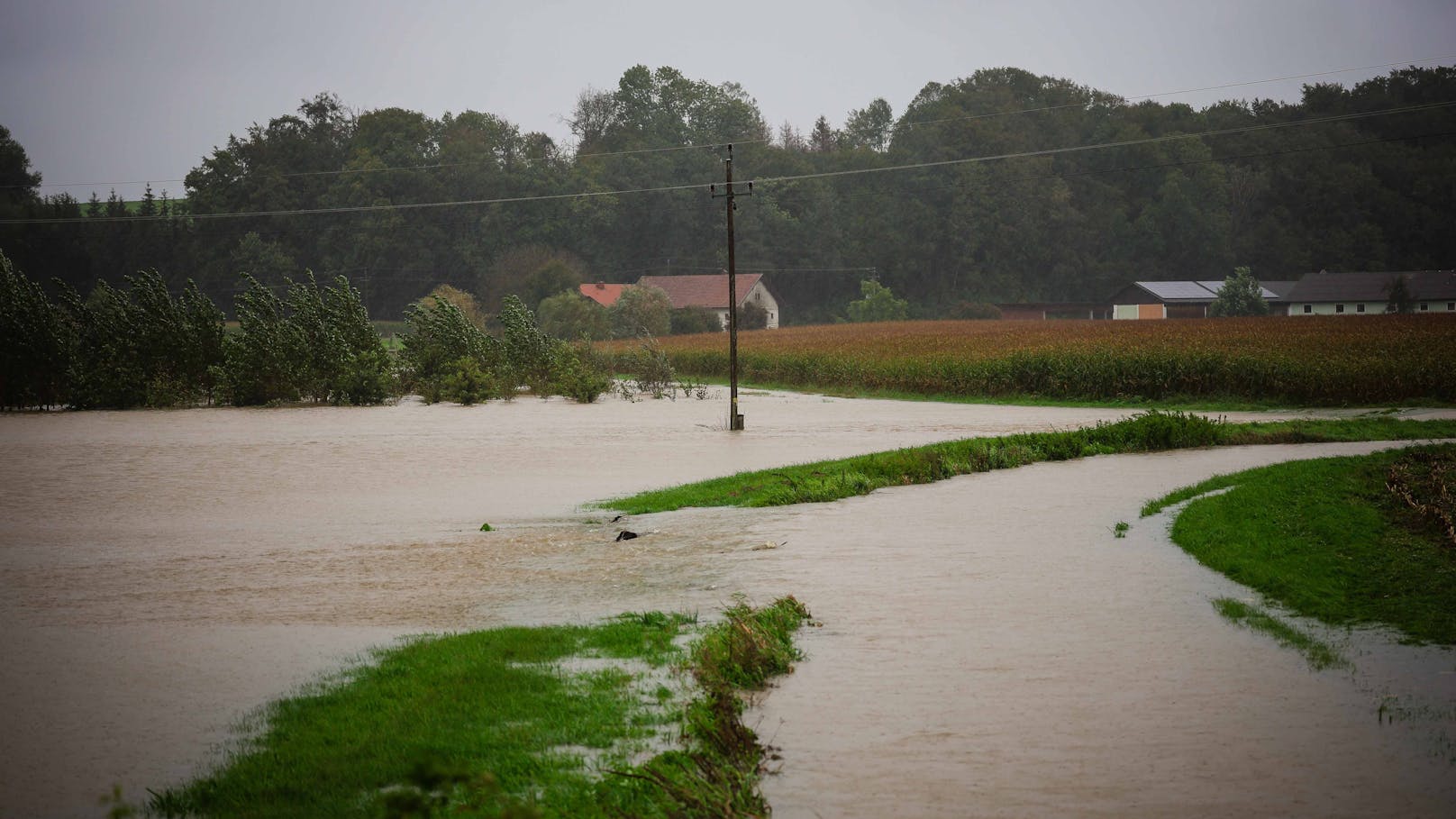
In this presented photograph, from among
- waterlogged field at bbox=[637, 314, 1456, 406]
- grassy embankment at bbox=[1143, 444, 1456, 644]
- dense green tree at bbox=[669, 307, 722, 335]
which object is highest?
dense green tree at bbox=[669, 307, 722, 335]

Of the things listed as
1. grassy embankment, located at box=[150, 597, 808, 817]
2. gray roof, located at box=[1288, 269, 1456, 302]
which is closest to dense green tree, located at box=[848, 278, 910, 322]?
gray roof, located at box=[1288, 269, 1456, 302]

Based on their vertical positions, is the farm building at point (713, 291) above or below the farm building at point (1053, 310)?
above

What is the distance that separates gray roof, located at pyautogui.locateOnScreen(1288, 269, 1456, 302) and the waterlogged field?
134ft

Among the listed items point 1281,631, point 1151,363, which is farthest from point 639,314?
point 1281,631

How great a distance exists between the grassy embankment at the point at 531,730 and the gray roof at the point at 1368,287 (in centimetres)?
10144

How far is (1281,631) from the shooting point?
1050cm

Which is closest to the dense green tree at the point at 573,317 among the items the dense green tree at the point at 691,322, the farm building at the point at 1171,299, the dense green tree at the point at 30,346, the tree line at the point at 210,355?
the dense green tree at the point at 691,322

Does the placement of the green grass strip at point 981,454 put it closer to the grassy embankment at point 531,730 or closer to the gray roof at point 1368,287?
the grassy embankment at point 531,730

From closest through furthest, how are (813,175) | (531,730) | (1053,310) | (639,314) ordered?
(531,730) → (639,314) → (813,175) → (1053,310)

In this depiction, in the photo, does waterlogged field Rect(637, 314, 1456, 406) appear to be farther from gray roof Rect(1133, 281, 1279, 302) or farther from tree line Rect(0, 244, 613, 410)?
gray roof Rect(1133, 281, 1279, 302)

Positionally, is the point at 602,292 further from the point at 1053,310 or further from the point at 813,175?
the point at 1053,310

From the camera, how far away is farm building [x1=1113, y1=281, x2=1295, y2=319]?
109 meters

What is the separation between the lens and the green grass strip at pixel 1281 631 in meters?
9.55

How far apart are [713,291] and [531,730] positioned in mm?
100874
